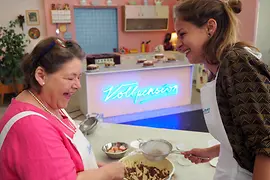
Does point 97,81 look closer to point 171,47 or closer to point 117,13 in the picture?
point 117,13

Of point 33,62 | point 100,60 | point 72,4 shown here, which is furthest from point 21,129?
point 72,4

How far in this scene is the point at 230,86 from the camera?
0.76 meters

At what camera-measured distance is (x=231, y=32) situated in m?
0.92

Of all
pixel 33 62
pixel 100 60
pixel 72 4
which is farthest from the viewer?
pixel 72 4

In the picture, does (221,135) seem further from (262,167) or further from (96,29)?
(96,29)

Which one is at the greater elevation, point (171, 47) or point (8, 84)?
point (171, 47)

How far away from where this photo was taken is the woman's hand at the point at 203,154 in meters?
1.29

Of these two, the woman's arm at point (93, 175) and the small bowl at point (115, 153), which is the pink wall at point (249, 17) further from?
the woman's arm at point (93, 175)

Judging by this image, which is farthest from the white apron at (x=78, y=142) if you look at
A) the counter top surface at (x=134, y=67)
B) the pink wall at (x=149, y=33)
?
the pink wall at (x=149, y=33)

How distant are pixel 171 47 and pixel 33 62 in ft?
20.2

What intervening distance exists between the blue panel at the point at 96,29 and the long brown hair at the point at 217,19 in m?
5.53

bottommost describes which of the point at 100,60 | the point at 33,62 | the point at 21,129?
the point at 100,60

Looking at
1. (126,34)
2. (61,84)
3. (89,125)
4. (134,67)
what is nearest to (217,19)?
(61,84)

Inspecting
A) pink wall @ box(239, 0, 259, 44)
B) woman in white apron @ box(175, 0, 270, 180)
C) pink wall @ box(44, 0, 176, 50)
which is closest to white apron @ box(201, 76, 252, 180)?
woman in white apron @ box(175, 0, 270, 180)
